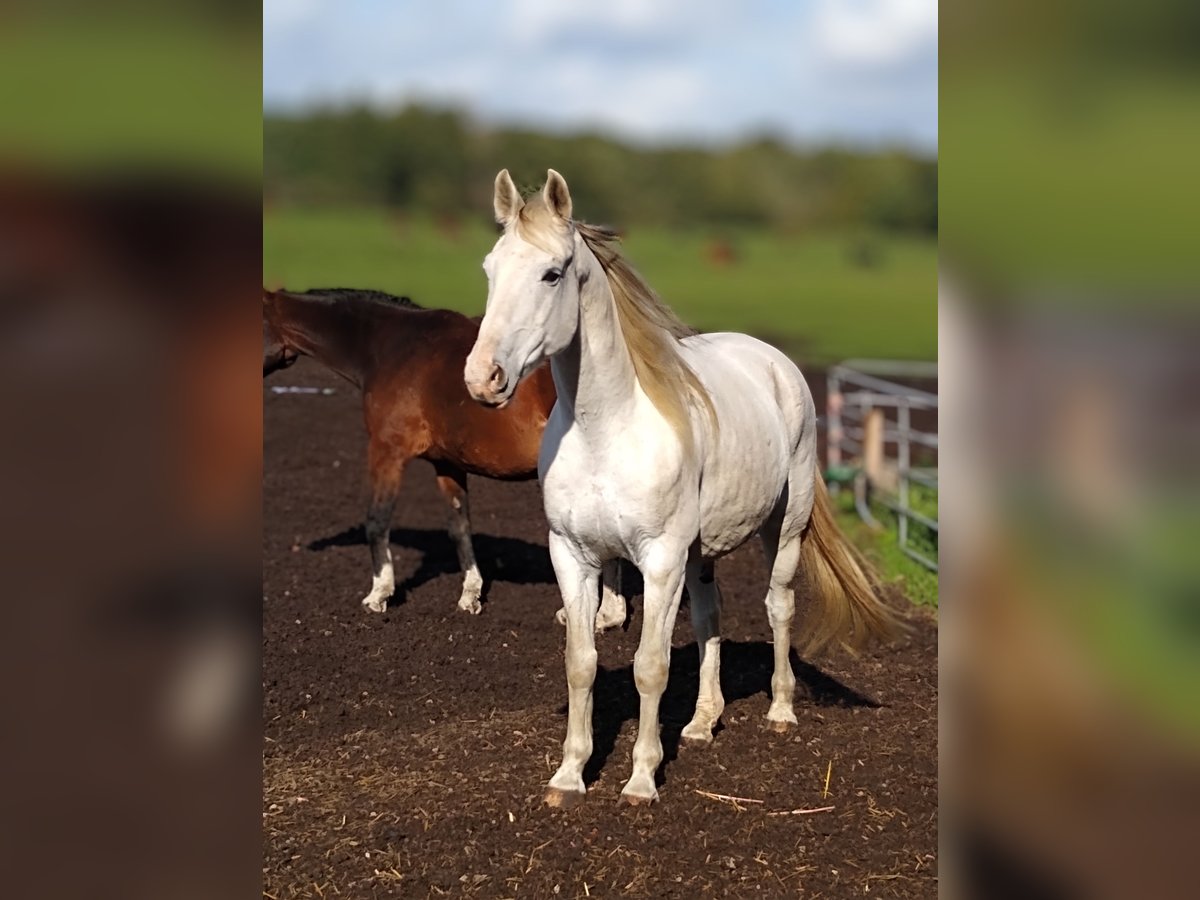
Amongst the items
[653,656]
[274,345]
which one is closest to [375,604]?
[274,345]

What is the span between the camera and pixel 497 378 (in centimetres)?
305

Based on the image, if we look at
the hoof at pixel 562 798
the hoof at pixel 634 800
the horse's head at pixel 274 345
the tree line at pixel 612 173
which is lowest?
the hoof at pixel 634 800

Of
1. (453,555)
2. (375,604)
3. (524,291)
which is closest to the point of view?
(524,291)

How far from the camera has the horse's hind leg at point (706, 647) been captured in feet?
15.2

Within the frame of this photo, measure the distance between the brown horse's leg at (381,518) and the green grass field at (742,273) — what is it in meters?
8.76

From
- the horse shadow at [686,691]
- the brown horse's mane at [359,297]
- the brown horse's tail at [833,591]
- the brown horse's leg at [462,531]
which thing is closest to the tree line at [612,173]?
the brown horse's mane at [359,297]

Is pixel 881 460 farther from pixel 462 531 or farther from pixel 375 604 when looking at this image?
pixel 375 604

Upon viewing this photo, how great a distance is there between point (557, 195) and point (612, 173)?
3700 cm
